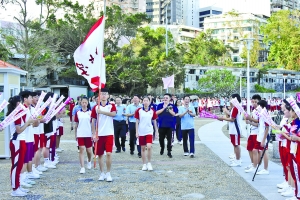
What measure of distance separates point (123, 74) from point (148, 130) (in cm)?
3001

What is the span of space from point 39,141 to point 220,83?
132 feet

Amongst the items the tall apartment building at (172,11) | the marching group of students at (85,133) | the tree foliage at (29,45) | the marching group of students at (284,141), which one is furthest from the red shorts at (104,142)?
the tall apartment building at (172,11)

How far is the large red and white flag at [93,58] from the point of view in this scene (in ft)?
29.1

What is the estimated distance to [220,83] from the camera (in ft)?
157

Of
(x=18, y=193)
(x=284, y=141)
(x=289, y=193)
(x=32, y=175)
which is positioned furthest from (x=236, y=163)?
(x=18, y=193)

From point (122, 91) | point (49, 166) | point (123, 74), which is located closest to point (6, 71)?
point (49, 166)

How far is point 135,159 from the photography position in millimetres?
11523

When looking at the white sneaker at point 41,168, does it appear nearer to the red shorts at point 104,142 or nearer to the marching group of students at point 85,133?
the marching group of students at point 85,133

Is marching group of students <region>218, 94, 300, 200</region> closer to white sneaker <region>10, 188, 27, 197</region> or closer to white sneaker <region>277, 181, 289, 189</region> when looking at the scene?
A: white sneaker <region>277, 181, 289, 189</region>

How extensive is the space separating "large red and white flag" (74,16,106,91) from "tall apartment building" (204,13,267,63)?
69.7m

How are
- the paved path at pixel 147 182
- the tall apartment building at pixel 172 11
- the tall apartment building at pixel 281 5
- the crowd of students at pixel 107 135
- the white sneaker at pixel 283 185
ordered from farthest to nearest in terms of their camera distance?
the tall apartment building at pixel 172 11
the tall apartment building at pixel 281 5
the white sneaker at pixel 283 185
the paved path at pixel 147 182
the crowd of students at pixel 107 135

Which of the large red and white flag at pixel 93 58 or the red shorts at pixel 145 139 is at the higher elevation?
the large red and white flag at pixel 93 58

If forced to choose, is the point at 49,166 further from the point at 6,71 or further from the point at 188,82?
the point at 188,82

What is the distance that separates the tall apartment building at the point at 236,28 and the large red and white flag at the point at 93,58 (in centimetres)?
6975
